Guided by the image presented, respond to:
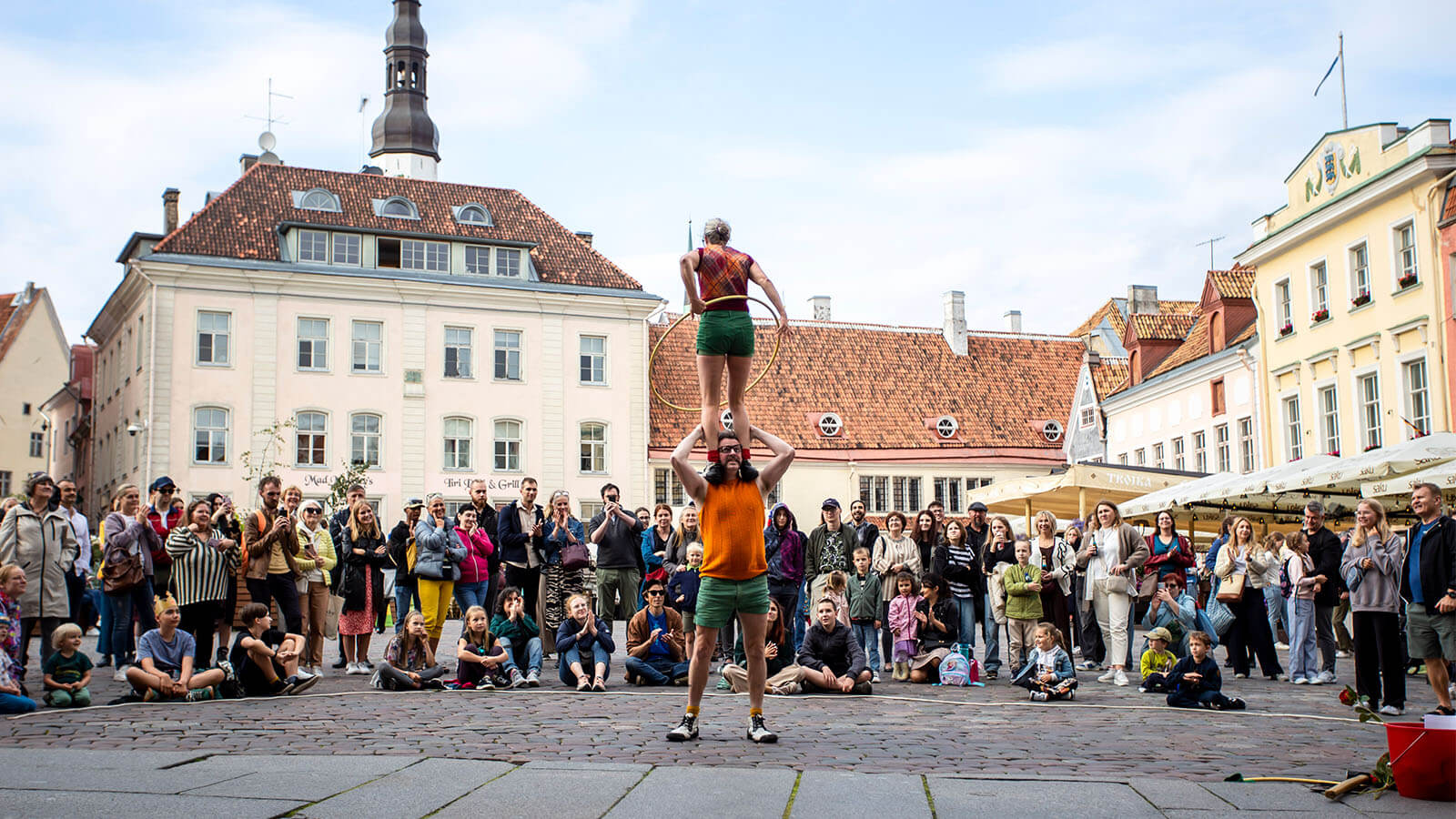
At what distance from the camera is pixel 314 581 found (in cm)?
1430

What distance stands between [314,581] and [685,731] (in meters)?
6.48

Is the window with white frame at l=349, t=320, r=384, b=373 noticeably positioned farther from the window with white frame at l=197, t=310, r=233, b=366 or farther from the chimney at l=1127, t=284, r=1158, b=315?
the chimney at l=1127, t=284, r=1158, b=315

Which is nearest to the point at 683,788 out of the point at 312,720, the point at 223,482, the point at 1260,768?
the point at 1260,768

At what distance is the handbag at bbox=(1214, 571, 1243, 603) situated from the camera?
1548cm

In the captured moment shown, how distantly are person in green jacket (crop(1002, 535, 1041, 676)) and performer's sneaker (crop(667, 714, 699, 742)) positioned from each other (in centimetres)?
664

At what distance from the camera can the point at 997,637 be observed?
15.9 metres

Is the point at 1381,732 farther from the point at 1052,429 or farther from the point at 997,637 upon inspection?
the point at 1052,429

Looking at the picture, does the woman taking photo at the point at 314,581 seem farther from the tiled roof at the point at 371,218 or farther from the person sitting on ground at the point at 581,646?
the tiled roof at the point at 371,218

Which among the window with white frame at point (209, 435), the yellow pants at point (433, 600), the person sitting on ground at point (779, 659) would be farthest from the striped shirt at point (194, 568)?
the window with white frame at point (209, 435)

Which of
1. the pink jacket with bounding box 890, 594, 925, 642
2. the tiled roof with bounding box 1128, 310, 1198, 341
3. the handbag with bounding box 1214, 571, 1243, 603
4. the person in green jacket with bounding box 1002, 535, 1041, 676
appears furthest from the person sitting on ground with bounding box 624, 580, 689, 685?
the tiled roof with bounding box 1128, 310, 1198, 341

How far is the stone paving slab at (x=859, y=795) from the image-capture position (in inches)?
259

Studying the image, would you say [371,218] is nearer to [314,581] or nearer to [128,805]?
[314,581]

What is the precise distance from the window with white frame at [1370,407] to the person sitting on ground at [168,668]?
26.2 meters

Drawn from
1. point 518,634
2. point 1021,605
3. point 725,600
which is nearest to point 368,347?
point 518,634
